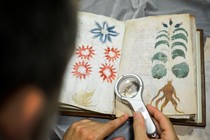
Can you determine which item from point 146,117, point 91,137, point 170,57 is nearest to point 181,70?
point 170,57

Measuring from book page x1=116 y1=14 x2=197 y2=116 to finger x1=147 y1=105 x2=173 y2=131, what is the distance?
1.0 inches

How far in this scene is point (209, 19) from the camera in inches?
34.5

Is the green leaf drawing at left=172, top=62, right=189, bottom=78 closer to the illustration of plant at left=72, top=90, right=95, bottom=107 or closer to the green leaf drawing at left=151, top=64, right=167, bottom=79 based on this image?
the green leaf drawing at left=151, top=64, right=167, bottom=79

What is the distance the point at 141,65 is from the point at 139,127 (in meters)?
0.16

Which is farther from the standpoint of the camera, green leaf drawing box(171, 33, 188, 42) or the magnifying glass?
green leaf drawing box(171, 33, 188, 42)

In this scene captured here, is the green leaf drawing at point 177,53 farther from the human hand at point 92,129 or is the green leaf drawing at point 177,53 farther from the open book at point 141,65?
the human hand at point 92,129

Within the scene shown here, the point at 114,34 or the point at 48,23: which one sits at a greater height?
the point at 114,34

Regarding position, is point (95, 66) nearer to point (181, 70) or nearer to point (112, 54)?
point (112, 54)

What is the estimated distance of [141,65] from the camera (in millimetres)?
767

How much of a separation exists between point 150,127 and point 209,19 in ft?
1.21

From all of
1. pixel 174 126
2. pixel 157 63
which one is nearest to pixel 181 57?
pixel 157 63

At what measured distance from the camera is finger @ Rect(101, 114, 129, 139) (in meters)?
0.69

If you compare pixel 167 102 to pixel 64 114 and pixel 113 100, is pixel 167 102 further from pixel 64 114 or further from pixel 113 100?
pixel 64 114

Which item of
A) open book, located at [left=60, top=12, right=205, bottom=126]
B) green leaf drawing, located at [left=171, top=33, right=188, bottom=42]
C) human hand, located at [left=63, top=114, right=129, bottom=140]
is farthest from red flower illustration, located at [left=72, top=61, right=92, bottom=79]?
green leaf drawing, located at [left=171, top=33, right=188, bottom=42]
